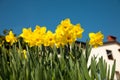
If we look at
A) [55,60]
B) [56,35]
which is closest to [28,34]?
[56,35]

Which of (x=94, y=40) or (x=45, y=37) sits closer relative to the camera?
(x=45, y=37)

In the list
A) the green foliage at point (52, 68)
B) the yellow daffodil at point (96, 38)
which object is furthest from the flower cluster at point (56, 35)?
the yellow daffodil at point (96, 38)

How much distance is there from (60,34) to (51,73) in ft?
1.86

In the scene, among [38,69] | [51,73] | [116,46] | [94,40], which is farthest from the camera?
[116,46]

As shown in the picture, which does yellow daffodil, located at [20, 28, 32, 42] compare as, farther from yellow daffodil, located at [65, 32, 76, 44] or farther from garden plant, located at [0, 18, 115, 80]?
yellow daffodil, located at [65, 32, 76, 44]

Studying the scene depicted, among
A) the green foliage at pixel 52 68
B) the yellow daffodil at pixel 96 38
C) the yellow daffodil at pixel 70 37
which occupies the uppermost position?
the yellow daffodil at pixel 96 38

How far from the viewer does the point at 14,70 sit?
249 centimetres

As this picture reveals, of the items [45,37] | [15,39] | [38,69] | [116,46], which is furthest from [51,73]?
[116,46]

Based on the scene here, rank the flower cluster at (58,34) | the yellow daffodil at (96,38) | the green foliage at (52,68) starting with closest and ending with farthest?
1. the green foliage at (52,68)
2. the flower cluster at (58,34)
3. the yellow daffodil at (96,38)

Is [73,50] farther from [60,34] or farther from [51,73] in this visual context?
[51,73]

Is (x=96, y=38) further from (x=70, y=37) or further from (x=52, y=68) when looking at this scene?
(x=52, y=68)

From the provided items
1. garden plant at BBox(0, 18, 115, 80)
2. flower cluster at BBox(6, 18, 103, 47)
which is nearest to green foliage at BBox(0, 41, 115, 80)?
garden plant at BBox(0, 18, 115, 80)

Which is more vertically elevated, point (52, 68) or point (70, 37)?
point (70, 37)

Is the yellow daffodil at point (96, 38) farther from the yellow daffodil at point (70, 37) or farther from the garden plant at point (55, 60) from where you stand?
the yellow daffodil at point (70, 37)
